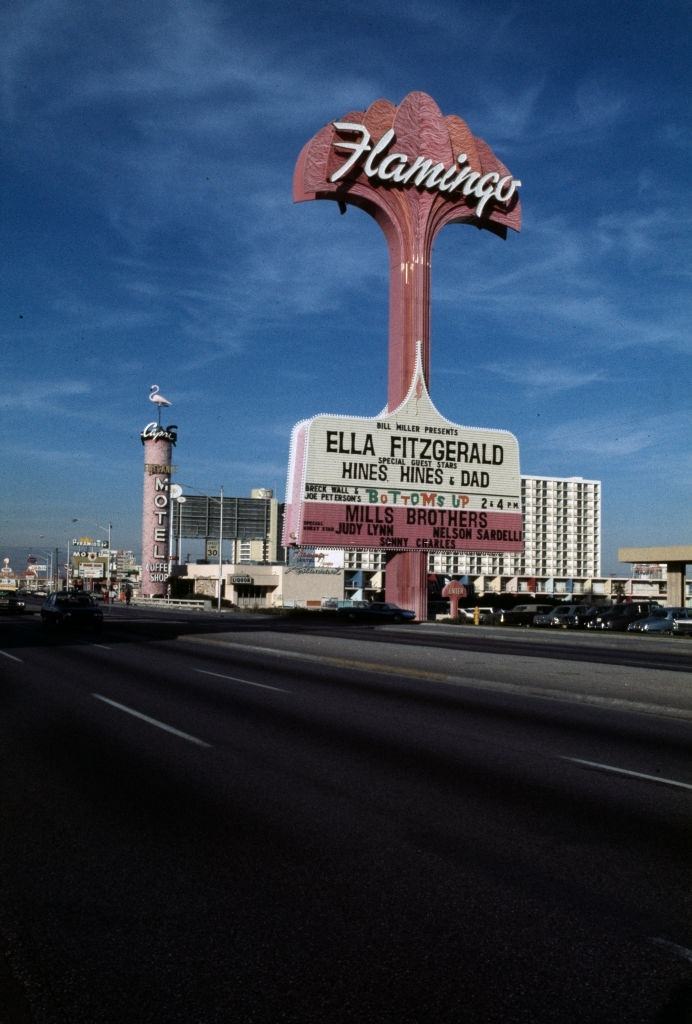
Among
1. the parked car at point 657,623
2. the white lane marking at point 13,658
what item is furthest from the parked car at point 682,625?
the white lane marking at point 13,658

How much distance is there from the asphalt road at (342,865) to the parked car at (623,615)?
3718 centimetres

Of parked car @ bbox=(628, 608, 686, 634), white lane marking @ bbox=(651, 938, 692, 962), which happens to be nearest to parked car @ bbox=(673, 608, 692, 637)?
parked car @ bbox=(628, 608, 686, 634)

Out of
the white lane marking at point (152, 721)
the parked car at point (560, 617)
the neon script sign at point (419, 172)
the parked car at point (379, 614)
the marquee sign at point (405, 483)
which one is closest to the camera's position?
the white lane marking at point (152, 721)

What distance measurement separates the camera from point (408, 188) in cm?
4922

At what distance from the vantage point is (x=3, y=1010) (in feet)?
12.6

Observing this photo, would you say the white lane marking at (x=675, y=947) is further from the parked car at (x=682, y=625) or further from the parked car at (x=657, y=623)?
the parked car at (x=657, y=623)

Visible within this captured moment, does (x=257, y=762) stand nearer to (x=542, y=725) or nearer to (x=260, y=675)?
(x=542, y=725)

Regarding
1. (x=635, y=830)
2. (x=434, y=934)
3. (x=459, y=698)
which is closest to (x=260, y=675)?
(x=459, y=698)

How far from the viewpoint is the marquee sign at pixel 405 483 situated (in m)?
43.4

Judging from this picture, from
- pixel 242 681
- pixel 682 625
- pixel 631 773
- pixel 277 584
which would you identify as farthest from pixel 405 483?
pixel 277 584

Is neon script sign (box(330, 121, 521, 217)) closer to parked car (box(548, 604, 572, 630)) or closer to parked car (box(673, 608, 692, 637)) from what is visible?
parked car (box(548, 604, 572, 630))

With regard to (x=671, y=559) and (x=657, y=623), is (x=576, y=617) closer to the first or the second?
(x=657, y=623)

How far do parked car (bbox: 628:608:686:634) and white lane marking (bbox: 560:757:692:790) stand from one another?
38.7 metres

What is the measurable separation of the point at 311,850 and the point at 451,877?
41.5 inches
